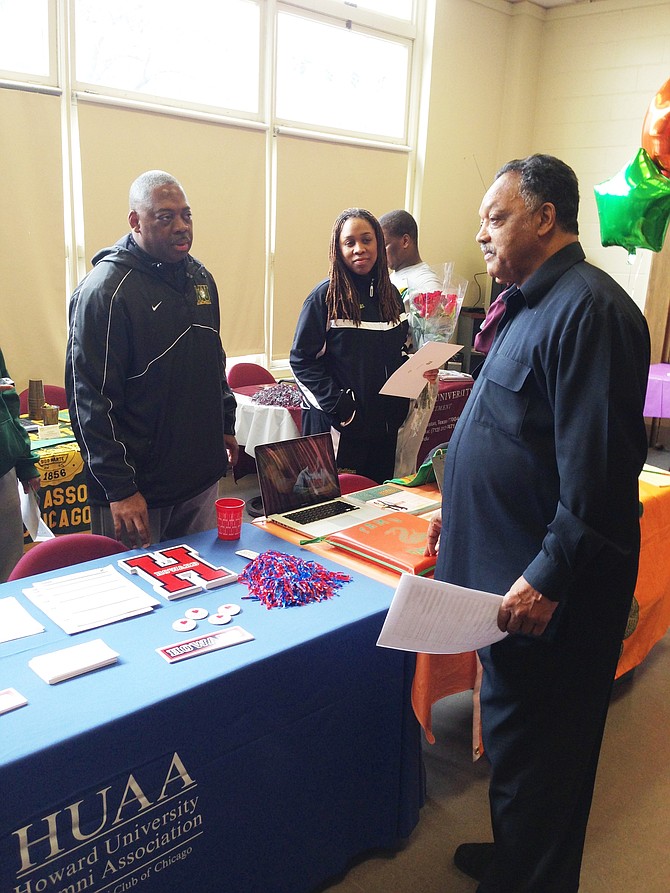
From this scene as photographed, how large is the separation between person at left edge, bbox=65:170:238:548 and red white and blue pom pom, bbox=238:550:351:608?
1.35 ft

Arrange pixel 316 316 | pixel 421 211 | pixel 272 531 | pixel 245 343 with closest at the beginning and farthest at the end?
pixel 272 531 → pixel 316 316 → pixel 245 343 → pixel 421 211

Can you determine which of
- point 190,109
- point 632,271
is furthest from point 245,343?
point 632,271

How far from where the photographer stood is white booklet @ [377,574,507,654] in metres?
1.18

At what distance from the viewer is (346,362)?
104 inches

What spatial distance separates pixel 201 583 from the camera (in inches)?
63.4

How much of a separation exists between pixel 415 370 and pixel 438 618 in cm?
141

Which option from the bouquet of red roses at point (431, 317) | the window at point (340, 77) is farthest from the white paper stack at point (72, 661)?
the window at point (340, 77)

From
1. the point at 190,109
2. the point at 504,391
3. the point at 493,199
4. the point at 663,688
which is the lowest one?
the point at 663,688

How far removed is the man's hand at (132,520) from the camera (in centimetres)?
190

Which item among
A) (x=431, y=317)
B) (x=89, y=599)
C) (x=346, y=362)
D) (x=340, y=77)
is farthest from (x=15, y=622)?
(x=340, y=77)

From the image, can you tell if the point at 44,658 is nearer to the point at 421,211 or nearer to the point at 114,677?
the point at 114,677

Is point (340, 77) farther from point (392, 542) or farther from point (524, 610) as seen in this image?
point (524, 610)

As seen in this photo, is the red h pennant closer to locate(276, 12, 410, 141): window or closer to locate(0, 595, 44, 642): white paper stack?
locate(0, 595, 44, 642): white paper stack

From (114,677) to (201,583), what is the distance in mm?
380
